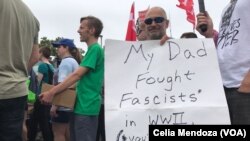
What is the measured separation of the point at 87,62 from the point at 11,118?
95 centimetres

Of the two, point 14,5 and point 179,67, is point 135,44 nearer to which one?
point 179,67

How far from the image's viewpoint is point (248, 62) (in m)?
2.17

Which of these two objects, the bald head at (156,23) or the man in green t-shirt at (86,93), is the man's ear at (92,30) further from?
the bald head at (156,23)

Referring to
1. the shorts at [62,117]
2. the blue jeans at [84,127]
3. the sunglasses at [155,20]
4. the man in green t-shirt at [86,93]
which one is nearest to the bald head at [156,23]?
the sunglasses at [155,20]

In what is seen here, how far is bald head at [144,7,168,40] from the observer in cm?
271

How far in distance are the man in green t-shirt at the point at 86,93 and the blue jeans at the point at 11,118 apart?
0.75 m

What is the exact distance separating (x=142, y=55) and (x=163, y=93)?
239 millimetres

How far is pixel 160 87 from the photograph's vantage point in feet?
7.60

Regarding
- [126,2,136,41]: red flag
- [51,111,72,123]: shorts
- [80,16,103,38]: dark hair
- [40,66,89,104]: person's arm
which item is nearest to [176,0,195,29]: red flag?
[126,2,136,41]: red flag

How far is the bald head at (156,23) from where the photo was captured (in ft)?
8.87

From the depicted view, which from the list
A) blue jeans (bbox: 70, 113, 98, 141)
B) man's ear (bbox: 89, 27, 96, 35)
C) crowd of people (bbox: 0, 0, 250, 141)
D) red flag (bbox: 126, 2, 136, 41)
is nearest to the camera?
crowd of people (bbox: 0, 0, 250, 141)

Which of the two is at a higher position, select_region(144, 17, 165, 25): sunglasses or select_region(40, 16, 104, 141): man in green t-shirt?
select_region(144, 17, 165, 25): sunglasses

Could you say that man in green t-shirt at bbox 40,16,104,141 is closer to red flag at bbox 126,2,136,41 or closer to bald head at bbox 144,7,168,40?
bald head at bbox 144,7,168,40

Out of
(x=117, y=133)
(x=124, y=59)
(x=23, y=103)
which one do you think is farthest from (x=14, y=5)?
(x=117, y=133)
